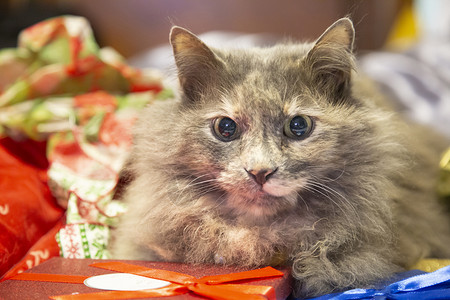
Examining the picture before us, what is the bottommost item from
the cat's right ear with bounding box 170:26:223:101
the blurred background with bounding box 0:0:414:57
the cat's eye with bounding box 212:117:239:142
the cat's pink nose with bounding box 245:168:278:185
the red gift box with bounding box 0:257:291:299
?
the red gift box with bounding box 0:257:291:299

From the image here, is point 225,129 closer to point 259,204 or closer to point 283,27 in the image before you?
point 259,204

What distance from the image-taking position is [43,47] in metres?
2.18

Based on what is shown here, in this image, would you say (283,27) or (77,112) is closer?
(77,112)

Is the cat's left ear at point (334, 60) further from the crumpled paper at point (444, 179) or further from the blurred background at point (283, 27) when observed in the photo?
the blurred background at point (283, 27)

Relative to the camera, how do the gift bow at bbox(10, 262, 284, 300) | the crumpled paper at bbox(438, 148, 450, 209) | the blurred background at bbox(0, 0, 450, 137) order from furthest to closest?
1. the blurred background at bbox(0, 0, 450, 137)
2. the crumpled paper at bbox(438, 148, 450, 209)
3. the gift bow at bbox(10, 262, 284, 300)

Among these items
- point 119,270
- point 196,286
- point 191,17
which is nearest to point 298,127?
point 196,286

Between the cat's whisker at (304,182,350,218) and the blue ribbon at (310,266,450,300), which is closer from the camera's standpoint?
the blue ribbon at (310,266,450,300)

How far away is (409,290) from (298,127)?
46cm

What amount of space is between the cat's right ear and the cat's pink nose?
334mm

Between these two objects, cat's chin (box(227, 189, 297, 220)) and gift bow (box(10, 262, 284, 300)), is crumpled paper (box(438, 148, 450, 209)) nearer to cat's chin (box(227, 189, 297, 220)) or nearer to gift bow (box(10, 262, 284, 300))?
cat's chin (box(227, 189, 297, 220))

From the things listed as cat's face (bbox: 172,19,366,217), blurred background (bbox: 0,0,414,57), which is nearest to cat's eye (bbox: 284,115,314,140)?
cat's face (bbox: 172,19,366,217)

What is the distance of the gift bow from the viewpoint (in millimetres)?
1043

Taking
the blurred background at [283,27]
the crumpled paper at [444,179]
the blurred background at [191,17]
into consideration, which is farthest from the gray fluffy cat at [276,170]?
the blurred background at [191,17]

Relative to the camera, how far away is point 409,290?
1104mm
